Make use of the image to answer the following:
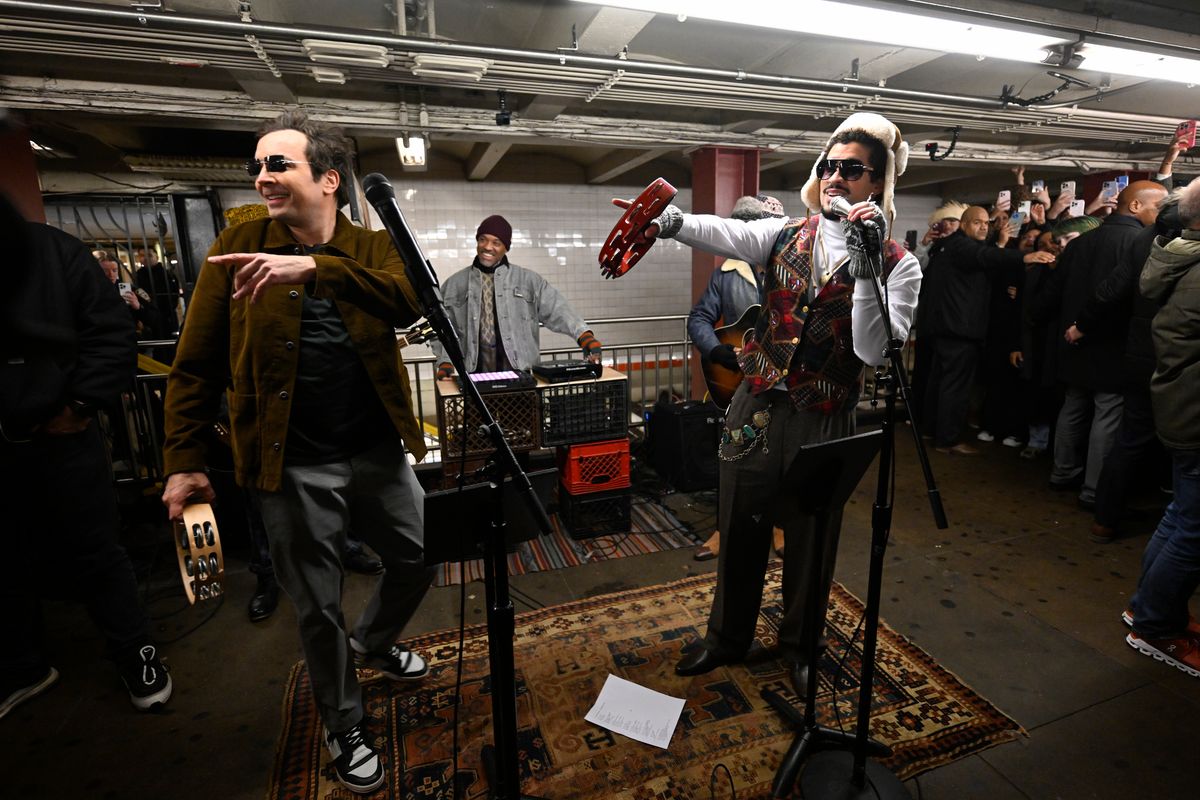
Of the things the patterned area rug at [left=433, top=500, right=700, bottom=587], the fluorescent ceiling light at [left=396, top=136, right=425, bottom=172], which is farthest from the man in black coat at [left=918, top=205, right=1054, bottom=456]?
the fluorescent ceiling light at [left=396, top=136, right=425, bottom=172]

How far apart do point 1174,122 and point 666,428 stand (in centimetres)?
565

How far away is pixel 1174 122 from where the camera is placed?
5.51 meters

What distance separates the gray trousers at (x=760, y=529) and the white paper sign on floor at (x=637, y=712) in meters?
0.31

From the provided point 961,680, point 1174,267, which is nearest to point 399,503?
point 961,680

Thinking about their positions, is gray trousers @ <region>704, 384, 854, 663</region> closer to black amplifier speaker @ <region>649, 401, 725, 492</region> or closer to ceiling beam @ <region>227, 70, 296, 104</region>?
black amplifier speaker @ <region>649, 401, 725, 492</region>

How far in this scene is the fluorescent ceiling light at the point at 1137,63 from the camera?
3271 mm

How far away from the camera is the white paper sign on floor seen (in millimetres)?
2121

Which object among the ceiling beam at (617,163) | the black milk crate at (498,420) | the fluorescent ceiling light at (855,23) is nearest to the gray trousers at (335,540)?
the black milk crate at (498,420)

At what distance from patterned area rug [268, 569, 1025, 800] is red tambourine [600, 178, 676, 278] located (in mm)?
1623

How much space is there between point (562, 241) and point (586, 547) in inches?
222

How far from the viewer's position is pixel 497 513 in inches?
52.3

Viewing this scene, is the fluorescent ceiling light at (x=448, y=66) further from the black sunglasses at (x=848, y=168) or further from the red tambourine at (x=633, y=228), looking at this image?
the black sunglasses at (x=848, y=168)

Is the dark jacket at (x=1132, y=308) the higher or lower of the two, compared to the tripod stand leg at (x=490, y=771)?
higher

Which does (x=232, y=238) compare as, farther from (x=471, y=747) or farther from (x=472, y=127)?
(x=472, y=127)
